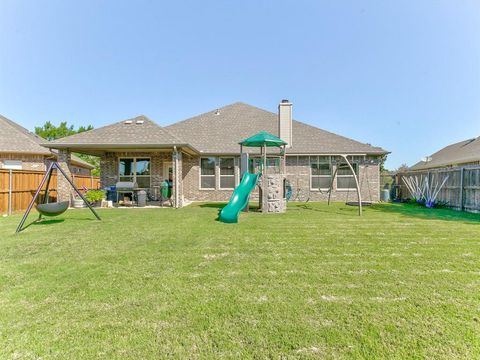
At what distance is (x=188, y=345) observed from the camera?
214cm

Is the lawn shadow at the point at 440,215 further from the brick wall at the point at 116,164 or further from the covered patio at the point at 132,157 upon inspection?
the brick wall at the point at 116,164

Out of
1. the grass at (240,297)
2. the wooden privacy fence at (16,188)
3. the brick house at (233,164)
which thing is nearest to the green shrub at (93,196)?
the wooden privacy fence at (16,188)

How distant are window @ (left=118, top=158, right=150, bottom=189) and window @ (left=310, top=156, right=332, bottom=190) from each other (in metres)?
9.26

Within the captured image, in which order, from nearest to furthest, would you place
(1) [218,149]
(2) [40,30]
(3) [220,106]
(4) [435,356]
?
(4) [435,356] < (2) [40,30] < (1) [218,149] < (3) [220,106]

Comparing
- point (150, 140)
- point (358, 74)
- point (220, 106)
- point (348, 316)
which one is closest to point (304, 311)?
point (348, 316)

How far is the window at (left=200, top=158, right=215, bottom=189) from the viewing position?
15.0 metres

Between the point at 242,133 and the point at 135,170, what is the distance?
674 centimetres

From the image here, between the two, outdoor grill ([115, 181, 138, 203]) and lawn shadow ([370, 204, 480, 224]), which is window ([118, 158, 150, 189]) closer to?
outdoor grill ([115, 181, 138, 203])

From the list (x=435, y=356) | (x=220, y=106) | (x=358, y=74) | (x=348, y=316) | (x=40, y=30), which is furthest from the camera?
(x=220, y=106)

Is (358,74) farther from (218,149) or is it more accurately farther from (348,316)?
(348,316)

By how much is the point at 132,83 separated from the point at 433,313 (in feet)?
56.1

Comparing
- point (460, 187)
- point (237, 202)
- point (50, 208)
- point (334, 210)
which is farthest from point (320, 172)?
point (50, 208)

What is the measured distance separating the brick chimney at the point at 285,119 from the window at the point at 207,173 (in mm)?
4382

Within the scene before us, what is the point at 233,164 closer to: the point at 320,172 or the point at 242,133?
the point at 242,133
